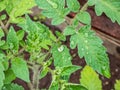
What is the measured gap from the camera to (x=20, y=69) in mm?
1134

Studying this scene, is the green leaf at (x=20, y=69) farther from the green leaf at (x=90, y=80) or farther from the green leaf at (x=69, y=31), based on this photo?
the green leaf at (x=90, y=80)

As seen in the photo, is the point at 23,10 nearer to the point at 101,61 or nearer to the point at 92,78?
the point at 101,61

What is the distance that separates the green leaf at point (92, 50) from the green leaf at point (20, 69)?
0.18m

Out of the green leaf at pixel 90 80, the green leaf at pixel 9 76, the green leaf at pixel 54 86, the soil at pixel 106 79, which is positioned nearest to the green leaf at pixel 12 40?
the green leaf at pixel 9 76

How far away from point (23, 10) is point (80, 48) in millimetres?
367

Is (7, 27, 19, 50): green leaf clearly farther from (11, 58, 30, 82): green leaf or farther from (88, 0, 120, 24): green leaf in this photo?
(88, 0, 120, 24): green leaf

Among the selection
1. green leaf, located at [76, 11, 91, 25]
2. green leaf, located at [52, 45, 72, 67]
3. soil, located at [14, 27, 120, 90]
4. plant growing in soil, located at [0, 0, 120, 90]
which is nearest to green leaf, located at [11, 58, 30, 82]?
plant growing in soil, located at [0, 0, 120, 90]

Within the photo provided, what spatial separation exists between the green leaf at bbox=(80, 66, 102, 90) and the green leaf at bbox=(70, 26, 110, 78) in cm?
53

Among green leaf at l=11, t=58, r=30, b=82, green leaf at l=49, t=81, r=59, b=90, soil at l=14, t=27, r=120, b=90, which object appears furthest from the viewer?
soil at l=14, t=27, r=120, b=90

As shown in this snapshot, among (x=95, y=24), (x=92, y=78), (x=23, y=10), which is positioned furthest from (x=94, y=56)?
(x=95, y=24)

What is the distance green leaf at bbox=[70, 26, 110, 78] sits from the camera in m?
1.06

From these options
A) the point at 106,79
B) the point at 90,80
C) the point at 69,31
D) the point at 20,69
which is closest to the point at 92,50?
the point at 69,31

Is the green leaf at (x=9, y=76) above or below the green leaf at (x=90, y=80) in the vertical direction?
above

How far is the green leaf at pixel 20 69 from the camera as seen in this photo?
1.13 m
